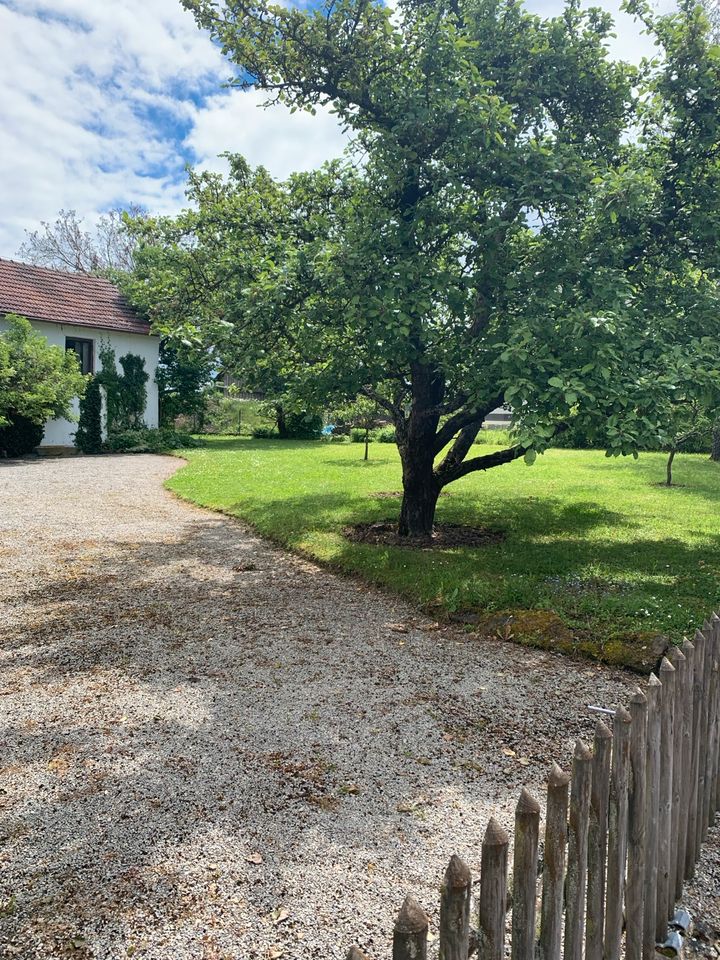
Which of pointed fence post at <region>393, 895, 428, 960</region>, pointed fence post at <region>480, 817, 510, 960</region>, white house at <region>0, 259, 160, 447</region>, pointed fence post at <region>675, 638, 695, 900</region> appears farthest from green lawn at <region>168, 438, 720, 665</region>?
white house at <region>0, 259, 160, 447</region>

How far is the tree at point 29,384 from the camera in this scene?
66.3ft

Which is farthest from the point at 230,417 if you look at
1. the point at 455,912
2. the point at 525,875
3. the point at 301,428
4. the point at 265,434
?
the point at 455,912

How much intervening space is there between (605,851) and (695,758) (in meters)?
1.10

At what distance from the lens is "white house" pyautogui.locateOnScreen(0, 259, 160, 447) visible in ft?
77.5

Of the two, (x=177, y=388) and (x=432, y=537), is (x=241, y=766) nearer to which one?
(x=432, y=537)

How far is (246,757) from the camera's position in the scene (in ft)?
12.6

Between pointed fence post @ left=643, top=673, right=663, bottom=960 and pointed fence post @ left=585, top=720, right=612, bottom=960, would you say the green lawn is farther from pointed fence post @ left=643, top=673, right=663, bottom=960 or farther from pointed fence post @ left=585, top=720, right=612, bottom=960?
pointed fence post @ left=585, top=720, right=612, bottom=960

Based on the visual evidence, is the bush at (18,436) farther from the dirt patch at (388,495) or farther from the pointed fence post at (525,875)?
the pointed fence post at (525,875)

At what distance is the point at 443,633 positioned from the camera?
6102 mm

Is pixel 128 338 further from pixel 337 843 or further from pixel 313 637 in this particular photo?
pixel 337 843

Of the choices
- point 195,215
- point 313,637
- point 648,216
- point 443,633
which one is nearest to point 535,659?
point 443,633

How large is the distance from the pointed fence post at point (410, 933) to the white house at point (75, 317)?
24.8 meters

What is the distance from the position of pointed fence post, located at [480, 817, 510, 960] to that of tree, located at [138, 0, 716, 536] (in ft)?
14.3

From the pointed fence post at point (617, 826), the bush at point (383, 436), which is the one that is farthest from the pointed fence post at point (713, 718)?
the bush at point (383, 436)
